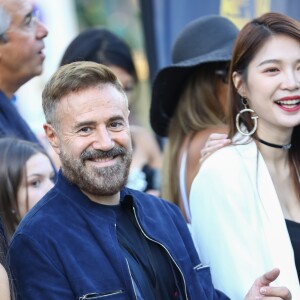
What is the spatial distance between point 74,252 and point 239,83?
4.06 feet

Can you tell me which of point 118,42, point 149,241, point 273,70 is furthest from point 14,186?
point 118,42

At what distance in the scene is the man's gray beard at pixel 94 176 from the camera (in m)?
2.76

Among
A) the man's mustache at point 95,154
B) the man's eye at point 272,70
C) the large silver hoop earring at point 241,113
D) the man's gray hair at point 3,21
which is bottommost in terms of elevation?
the large silver hoop earring at point 241,113

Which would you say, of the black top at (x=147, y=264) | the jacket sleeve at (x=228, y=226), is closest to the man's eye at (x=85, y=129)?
the black top at (x=147, y=264)

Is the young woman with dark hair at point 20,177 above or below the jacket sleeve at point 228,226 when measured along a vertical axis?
above

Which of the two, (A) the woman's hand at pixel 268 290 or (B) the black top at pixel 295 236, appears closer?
(A) the woman's hand at pixel 268 290

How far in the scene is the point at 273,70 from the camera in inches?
134

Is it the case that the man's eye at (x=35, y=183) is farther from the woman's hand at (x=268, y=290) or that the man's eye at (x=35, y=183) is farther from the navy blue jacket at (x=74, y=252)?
the woman's hand at (x=268, y=290)

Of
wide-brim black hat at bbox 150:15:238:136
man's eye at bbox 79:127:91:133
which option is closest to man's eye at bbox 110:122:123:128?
man's eye at bbox 79:127:91:133

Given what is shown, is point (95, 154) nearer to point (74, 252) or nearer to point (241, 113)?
point (74, 252)

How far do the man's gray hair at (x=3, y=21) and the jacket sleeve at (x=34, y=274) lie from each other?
5.47 feet

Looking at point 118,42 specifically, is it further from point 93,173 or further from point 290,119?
point 93,173

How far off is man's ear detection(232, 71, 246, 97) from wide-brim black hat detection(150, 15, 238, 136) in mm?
574

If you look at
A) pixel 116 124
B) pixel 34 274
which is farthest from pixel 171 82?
pixel 34 274
